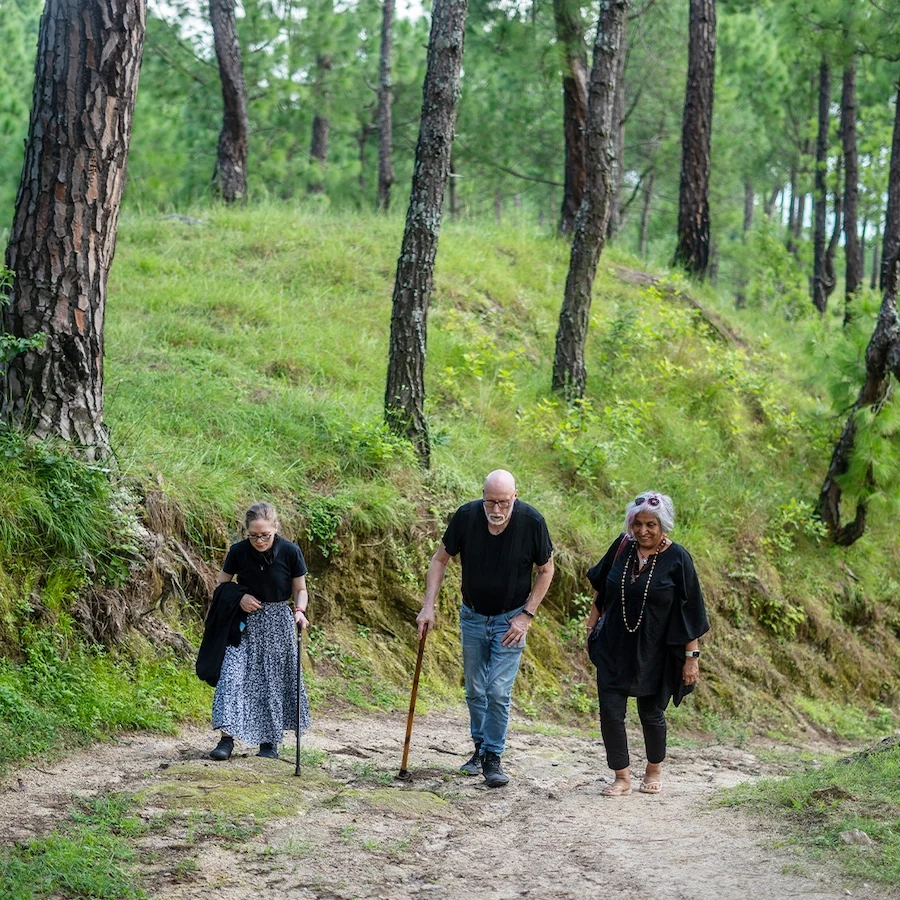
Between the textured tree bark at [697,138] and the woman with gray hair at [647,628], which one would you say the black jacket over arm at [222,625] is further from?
the textured tree bark at [697,138]

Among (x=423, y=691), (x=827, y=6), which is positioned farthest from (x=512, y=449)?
(x=827, y=6)

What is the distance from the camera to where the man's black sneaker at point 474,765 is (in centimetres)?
735

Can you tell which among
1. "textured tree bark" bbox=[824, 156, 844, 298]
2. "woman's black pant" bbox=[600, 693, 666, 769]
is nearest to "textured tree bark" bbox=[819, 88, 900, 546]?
"woman's black pant" bbox=[600, 693, 666, 769]

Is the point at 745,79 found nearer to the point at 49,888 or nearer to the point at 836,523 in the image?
the point at 836,523

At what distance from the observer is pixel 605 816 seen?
6.41 m

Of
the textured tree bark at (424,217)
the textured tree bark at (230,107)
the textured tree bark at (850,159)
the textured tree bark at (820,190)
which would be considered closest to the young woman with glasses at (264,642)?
the textured tree bark at (424,217)

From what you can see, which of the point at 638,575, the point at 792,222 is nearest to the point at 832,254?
the point at 792,222

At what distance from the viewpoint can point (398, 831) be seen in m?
5.87

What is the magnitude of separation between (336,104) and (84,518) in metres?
19.0

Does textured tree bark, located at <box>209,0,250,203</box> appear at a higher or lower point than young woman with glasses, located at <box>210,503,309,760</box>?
higher

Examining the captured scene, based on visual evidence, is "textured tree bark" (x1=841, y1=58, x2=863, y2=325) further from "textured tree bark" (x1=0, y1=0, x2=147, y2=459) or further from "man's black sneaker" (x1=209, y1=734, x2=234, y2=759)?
"man's black sneaker" (x1=209, y1=734, x2=234, y2=759)

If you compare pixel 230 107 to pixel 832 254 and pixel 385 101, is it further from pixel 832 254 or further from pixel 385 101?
pixel 832 254

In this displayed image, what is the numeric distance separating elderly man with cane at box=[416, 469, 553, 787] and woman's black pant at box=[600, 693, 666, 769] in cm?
61

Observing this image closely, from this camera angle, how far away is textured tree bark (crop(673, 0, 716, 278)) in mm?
18969
